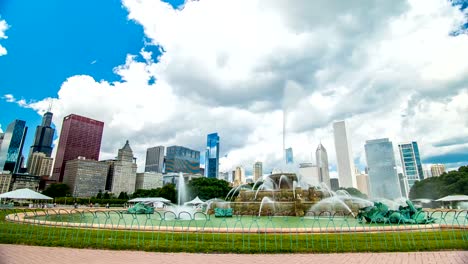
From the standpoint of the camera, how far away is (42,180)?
18250 cm

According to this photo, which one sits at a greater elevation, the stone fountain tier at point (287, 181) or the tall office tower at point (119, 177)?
the tall office tower at point (119, 177)

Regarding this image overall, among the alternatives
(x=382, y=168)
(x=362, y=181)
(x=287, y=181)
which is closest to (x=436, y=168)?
(x=362, y=181)

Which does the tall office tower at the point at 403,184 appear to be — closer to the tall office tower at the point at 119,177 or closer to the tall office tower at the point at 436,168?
the tall office tower at the point at 436,168

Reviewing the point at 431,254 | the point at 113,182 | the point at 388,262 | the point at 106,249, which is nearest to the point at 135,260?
the point at 106,249

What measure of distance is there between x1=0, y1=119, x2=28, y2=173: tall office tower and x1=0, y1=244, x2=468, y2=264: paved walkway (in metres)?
168

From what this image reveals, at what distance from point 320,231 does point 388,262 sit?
4626 mm

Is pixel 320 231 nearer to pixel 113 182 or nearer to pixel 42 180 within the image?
pixel 113 182

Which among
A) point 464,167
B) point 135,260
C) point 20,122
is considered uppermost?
point 20,122

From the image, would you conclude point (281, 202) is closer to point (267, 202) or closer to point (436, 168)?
point (267, 202)

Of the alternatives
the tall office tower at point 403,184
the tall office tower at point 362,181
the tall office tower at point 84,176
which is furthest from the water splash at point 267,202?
the tall office tower at point 362,181

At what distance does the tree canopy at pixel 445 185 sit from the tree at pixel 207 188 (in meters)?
48.3

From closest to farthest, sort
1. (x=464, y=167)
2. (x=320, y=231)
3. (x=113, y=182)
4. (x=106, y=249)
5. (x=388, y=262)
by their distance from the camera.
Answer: (x=388, y=262)
(x=106, y=249)
(x=320, y=231)
(x=464, y=167)
(x=113, y=182)

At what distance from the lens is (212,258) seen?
24.6ft

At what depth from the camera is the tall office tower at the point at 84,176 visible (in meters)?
166
